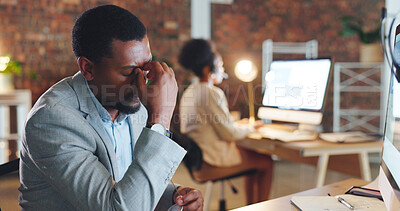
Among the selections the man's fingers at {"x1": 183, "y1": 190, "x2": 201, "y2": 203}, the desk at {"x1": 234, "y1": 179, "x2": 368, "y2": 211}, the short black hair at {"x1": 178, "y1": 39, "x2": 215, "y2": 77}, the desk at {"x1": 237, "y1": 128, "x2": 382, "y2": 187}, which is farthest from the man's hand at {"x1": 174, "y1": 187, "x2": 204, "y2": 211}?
the short black hair at {"x1": 178, "y1": 39, "x2": 215, "y2": 77}

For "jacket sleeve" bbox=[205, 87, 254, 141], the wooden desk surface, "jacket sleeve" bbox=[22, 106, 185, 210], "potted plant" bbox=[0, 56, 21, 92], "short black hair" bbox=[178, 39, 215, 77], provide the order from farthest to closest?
"potted plant" bbox=[0, 56, 21, 92], "short black hair" bbox=[178, 39, 215, 77], "jacket sleeve" bbox=[205, 87, 254, 141], the wooden desk surface, "jacket sleeve" bbox=[22, 106, 185, 210]

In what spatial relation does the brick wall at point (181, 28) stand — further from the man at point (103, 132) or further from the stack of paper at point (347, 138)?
the man at point (103, 132)

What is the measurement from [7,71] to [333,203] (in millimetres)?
3768

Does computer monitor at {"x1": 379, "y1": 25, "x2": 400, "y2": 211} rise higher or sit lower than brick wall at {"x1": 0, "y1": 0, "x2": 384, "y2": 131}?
lower

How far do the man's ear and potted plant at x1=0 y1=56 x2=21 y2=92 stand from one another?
10.5 ft

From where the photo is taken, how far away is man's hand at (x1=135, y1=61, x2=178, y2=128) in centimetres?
105

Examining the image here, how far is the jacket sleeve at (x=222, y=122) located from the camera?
248cm

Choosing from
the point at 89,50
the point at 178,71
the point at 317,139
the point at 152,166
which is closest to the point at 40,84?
the point at 178,71

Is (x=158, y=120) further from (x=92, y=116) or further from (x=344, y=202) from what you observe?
(x=344, y=202)

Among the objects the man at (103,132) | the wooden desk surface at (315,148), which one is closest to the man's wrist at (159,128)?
the man at (103,132)

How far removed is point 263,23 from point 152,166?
4.44 m

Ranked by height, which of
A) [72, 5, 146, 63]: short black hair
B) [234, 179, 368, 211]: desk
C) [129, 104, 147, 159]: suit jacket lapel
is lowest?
[234, 179, 368, 211]: desk

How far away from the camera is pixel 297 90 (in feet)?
7.71

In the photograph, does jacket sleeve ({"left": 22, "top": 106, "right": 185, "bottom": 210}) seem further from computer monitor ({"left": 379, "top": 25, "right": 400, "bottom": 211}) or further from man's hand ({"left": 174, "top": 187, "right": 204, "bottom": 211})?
computer monitor ({"left": 379, "top": 25, "right": 400, "bottom": 211})
